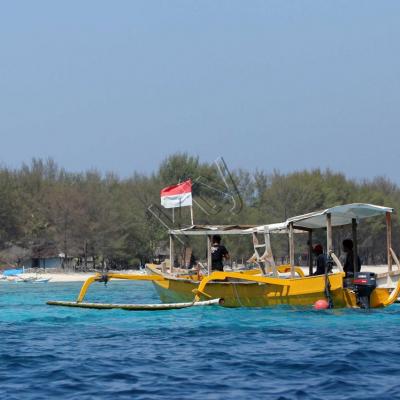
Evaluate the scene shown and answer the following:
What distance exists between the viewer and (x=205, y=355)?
1490 centimetres

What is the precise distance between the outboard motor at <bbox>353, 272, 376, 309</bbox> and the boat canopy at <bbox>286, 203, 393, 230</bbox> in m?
1.64

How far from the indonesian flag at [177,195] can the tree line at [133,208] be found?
121 feet

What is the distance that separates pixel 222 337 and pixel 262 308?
5.23 meters

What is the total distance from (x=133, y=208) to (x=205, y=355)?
66.0 metres

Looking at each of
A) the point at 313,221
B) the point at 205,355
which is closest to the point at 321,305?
the point at 313,221

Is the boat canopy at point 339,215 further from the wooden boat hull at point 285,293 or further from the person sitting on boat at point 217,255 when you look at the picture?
the person sitting on boat at point 217,255

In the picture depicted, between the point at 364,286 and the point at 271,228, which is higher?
the point at 271,228

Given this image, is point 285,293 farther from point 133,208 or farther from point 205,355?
point 133,208

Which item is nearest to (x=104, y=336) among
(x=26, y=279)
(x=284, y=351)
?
(x=284, y=351)

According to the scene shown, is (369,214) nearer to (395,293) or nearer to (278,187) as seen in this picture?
(395,293)

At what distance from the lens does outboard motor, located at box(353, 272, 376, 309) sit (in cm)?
2119

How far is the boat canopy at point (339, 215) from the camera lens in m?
21.8

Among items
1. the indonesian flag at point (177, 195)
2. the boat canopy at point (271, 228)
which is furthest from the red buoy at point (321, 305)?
the indonesian flag at point (177, 195)

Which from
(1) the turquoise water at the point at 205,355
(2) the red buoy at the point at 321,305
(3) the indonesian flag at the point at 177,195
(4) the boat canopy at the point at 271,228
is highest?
(3) the indonesian flag at the point at 177,195
